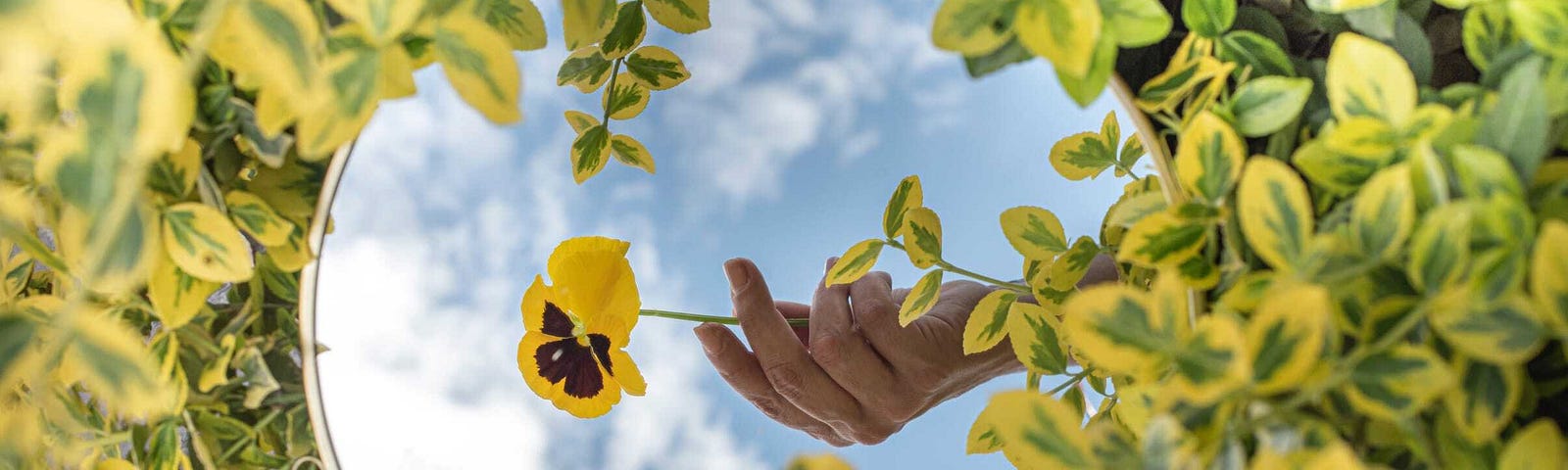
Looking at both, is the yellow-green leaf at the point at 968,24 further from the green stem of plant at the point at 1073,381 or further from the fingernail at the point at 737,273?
the fingernail at the point at 737,273

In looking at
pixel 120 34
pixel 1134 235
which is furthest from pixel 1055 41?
pixel 120 34

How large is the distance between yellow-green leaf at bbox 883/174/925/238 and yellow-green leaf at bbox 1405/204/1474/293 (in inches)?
10.5

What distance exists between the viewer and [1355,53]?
230mm

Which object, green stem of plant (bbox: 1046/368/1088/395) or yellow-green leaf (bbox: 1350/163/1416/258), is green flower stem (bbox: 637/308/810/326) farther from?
yellow-green leaf (bbox: 1350/163/1416/258)

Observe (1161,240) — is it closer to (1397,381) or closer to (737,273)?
(1397,381)

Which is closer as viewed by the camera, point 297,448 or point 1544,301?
point 1544,301

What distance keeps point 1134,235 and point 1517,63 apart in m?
0.10

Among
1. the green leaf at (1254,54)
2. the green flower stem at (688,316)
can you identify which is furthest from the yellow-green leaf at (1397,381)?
the green flower stem at (688,316)

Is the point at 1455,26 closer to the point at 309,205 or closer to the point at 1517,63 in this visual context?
the point at 1517,63

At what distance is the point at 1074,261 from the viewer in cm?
40

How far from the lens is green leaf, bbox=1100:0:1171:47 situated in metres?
0.24

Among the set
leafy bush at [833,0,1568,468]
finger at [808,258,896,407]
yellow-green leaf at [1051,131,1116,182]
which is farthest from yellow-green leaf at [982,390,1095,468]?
finger at [808,258,896,407]

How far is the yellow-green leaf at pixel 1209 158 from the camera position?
0.78 ft

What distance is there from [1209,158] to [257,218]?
0.85 ft
